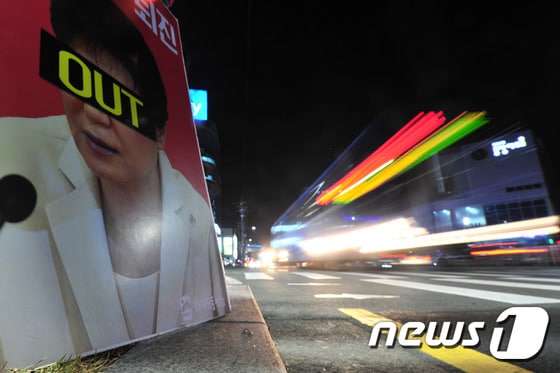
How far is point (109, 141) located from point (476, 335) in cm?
362

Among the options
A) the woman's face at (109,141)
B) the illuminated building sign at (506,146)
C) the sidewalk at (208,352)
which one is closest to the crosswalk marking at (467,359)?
the sidewalk at (208,352)

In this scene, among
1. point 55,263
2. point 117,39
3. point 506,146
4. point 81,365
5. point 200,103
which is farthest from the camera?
point 506,146

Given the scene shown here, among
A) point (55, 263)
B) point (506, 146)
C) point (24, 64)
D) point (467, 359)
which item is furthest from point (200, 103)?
point (506, 146)

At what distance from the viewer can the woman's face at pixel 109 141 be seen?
230cm

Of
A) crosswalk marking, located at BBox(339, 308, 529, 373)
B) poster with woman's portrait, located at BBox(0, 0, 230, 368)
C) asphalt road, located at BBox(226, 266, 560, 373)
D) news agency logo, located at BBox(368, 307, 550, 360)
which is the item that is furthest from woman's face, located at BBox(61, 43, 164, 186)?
crosswalk marking, located at BBox(339, 308, 529, 373)

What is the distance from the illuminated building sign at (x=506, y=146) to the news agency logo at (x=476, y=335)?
162ft

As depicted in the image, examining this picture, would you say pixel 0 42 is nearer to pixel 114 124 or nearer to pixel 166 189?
pixel 114 124

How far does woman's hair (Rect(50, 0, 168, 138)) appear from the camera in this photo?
7.54 feet

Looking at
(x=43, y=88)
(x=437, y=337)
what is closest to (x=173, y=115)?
(x=43, y=88)

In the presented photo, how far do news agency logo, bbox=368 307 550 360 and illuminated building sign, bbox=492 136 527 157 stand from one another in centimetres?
4937

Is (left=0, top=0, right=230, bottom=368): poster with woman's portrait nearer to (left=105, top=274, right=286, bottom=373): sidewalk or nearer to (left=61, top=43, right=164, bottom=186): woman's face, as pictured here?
(left=61, top=43, right=164, bottom=186): woman's face

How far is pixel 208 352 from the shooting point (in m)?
2.21

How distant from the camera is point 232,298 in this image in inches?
188

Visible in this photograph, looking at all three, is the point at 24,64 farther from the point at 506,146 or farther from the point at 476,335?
the point at 506,146
